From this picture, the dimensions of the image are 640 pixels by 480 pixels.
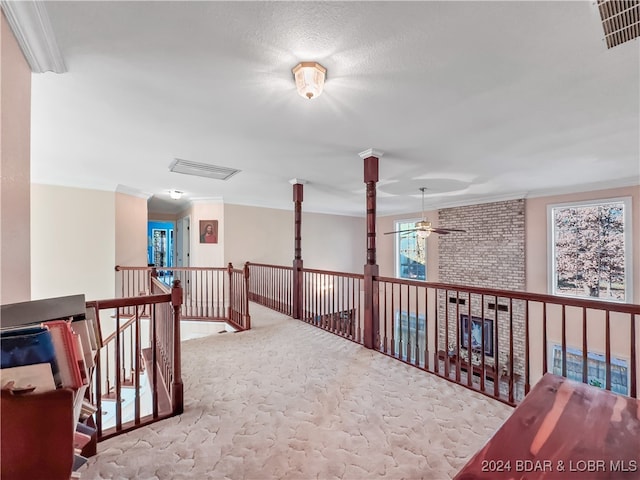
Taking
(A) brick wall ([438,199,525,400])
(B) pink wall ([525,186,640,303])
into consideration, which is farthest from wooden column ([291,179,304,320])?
(B) pink wall ([525,186,640,303])

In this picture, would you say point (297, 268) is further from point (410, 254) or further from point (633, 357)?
point (410, 254)

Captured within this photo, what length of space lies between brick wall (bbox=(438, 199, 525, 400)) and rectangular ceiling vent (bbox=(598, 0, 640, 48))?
191 inches

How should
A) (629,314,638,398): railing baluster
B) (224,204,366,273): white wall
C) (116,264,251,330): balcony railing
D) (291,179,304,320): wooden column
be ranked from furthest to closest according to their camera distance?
(224,204,366,273): white wall < (291,179,304,320): wooden column < (116,264,251,330): balcony railing < (629,314,638,398): railing baluster

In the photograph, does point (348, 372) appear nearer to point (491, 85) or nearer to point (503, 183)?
point (491, 85)

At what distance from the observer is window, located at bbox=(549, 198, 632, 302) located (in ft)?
16.4

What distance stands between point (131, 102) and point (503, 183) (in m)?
5.81

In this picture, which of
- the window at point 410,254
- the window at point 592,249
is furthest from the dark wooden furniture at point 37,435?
the window at point 410,254

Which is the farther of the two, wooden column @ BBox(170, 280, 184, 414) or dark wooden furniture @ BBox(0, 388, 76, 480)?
wooden column @ BBox(170, 280, 184, 414)

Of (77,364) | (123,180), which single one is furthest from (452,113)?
(123,180)

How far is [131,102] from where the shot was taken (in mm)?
Result: 2271

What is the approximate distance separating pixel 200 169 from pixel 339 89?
9.59ft

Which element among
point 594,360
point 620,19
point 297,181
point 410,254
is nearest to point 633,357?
point 620,19

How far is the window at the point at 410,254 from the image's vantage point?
8.41 metres

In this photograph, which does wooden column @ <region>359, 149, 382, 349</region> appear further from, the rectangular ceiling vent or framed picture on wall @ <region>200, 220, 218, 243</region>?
framed picture on wall @ <region>200, 220, 218, 243</region>
